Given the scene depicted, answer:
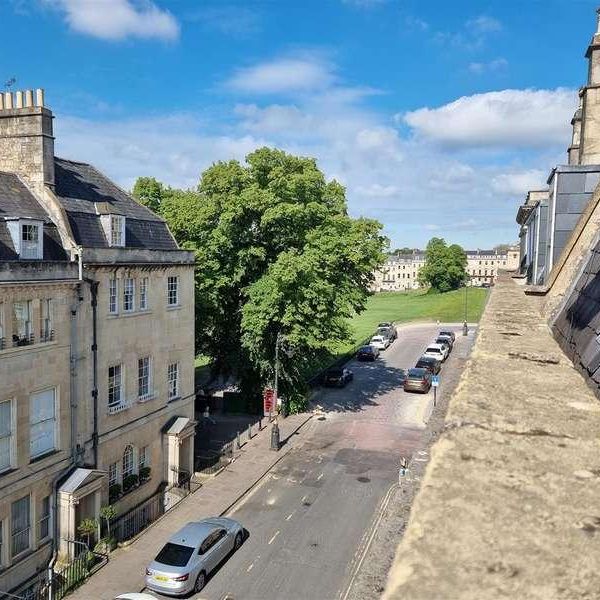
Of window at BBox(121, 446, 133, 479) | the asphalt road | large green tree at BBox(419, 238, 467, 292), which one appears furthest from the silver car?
large green tree at BBox(419, 238, 467, 292)

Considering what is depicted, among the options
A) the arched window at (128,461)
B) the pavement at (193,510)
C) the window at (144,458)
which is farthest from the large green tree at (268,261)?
the arched window at (128,461)

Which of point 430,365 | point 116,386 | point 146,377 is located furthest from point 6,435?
point 430,365

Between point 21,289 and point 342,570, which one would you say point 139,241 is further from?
point 342,570

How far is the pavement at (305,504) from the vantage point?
1797cm

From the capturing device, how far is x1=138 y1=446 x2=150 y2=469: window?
77.8ft

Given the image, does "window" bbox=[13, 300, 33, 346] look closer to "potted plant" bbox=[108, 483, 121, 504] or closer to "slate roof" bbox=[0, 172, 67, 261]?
"slate roof" bbox=[0, 172, 67, 261]

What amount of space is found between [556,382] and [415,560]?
3.04m

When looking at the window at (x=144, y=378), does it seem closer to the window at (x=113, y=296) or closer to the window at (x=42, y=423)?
the window at (x=113, y=296)

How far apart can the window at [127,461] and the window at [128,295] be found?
220 inches

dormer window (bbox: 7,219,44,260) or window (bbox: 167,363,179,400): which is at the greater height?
dormer window (bbox: 7,219,44,260)

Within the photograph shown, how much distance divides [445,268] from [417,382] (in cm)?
9018

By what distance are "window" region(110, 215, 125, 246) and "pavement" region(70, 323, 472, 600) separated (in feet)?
36.9

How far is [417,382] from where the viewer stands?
41406mm

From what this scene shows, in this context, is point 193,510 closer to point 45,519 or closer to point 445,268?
point 45,519
